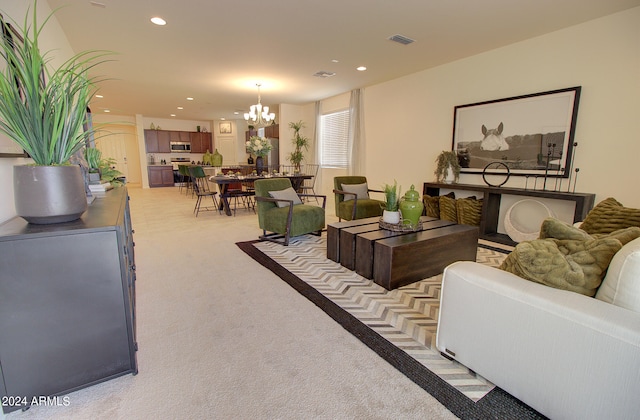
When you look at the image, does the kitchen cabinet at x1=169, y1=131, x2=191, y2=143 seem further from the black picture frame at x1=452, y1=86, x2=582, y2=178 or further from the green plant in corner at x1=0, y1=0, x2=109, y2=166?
the green plant in corner at x1=0, y1=0, x2=109, y2=166

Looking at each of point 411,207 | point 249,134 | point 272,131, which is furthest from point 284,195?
point 249,134

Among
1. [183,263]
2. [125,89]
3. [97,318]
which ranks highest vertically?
[125,89]

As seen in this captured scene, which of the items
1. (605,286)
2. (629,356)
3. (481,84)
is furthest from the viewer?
(481,84)

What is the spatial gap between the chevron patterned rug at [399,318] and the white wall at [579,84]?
1.46m

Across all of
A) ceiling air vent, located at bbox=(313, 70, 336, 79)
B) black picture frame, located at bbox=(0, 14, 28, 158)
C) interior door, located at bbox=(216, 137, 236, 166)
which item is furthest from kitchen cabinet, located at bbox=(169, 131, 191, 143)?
black picture frame, located at bbox=(0, 14, 28, 158)

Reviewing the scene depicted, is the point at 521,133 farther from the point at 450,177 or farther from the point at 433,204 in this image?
the point at 433,204

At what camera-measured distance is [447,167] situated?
15.3 ft

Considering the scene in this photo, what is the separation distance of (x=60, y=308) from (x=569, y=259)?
226 centimetres

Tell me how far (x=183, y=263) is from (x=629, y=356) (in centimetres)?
337

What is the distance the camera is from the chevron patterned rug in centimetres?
140

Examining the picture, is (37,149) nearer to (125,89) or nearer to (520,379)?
(520,379)

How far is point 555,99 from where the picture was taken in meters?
3.56

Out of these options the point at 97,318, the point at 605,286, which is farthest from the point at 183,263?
the point at 605,286

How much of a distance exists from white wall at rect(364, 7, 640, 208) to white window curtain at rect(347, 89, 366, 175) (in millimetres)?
1335
